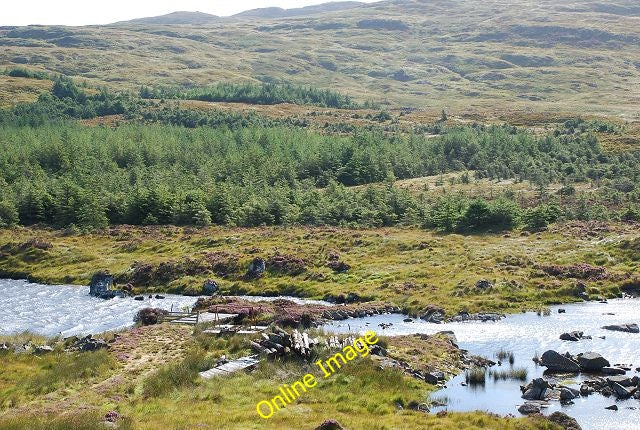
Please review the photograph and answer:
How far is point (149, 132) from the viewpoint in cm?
17875

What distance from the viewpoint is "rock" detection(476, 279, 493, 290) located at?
69000 millimetres

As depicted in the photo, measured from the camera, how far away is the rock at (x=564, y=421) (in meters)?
36.3

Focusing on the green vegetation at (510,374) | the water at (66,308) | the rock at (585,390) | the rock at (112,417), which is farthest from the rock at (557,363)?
the water at (66,308)

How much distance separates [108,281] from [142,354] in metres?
28.5

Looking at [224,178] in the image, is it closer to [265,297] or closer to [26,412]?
[265,297]

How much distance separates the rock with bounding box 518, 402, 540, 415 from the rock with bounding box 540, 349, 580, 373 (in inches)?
289

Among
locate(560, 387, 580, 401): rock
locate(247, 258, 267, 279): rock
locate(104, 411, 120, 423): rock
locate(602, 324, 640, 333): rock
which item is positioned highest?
locate(104, 411, 120, 423): rock

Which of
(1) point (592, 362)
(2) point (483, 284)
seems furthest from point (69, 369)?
(2) point (483, 284)

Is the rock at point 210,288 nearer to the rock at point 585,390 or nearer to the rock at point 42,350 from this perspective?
the rock at point 42,350

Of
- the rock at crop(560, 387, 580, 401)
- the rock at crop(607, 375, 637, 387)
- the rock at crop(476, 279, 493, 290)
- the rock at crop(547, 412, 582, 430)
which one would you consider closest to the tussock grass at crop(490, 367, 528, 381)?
the rock at crop(560, 387, 580, 401)

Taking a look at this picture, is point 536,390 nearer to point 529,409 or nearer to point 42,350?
point 529,409

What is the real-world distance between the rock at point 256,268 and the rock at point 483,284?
2351 cm

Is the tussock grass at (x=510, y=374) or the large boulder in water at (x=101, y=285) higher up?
the tussock grass at (x=510, y=374)

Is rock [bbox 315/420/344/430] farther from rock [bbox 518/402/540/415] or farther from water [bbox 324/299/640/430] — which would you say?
rock [bbox 518/402/540/415]
